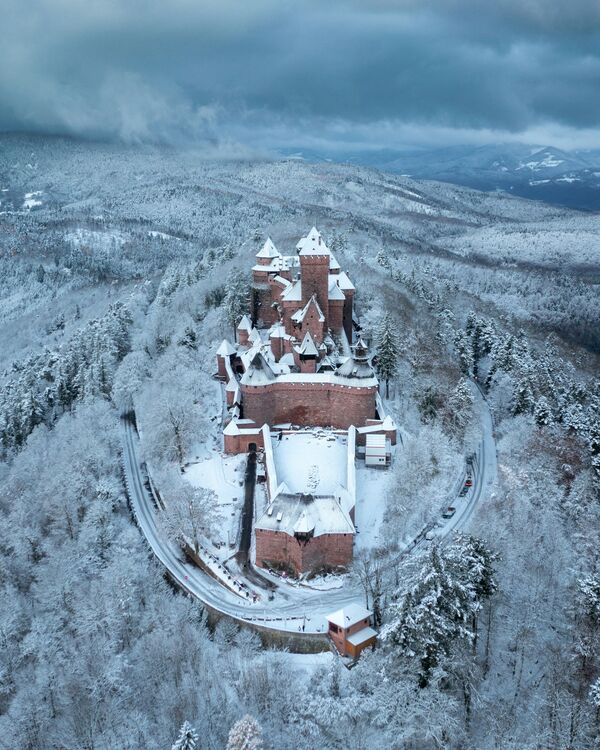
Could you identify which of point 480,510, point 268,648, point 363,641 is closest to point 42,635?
point 268,648

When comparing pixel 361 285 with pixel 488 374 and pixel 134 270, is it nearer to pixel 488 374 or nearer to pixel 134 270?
pixel 488 374

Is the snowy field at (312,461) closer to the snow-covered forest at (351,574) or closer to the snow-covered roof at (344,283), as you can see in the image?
the snow-covered forest at (351,574)

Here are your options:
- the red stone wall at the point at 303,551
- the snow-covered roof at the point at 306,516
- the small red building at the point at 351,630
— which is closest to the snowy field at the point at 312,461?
the snow-covered roof at the point at 306,516

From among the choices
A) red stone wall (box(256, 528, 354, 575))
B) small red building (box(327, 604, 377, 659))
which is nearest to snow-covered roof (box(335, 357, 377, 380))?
red stone wall (box(256, 528, 354, 575))

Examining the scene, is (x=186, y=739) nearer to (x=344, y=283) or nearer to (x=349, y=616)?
(x=349, y=616)

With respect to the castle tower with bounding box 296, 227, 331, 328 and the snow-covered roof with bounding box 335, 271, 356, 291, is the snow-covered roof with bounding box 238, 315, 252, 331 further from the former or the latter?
the snow-covered roof with bounding box 335, 271, 356, 291

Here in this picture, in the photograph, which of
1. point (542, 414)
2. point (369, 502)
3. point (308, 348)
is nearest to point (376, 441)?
point (369, 502)

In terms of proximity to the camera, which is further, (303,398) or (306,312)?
(306,312)
